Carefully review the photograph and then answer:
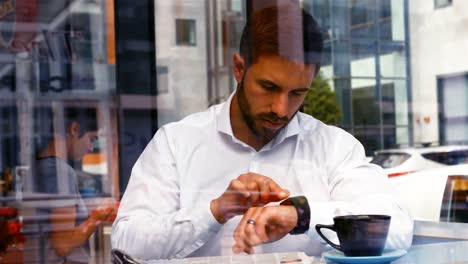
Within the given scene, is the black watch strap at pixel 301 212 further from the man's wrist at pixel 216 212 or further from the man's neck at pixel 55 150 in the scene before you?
the man's neck at pixel 55 150

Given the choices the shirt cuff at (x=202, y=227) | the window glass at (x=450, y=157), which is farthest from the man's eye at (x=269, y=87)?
the window glass at (x=450, y=157)

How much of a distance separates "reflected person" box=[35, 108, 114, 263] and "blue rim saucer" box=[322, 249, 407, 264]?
18.9 inches

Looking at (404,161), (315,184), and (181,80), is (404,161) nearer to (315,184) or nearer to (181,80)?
(315,184)

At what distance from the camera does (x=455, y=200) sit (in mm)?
2057

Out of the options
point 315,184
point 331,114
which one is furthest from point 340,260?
point 331,114

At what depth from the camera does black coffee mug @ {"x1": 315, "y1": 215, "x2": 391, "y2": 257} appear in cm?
136

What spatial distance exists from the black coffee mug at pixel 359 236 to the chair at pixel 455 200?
661 millimetres

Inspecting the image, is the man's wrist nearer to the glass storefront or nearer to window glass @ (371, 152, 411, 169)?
the glass storefront

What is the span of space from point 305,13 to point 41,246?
0.79m

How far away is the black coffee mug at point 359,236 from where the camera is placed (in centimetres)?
136

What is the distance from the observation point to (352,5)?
5.96 ft

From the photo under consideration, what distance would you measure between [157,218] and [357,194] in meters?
0.46

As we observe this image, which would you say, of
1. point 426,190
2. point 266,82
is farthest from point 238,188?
point 426,190

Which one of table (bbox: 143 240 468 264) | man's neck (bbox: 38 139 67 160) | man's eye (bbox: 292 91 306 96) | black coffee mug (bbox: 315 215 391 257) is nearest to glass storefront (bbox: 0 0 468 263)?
man's neck (bbox: 38 139 67 160)
